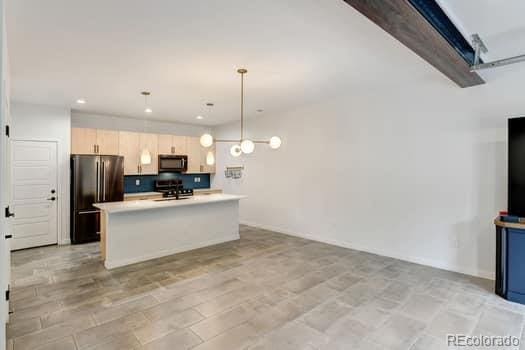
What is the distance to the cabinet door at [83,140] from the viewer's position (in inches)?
223

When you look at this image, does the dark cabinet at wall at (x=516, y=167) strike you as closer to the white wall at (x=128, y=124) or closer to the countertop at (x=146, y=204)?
the countertop at (x=146, y=204)

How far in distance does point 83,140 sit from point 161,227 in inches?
109

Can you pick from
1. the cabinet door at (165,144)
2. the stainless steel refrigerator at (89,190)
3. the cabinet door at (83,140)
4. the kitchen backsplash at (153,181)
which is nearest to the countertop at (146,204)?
the stainless steel refrigerator at (89,190)

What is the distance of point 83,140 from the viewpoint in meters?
5.76

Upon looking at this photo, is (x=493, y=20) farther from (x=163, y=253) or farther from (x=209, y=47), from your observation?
(x=163, y=253)

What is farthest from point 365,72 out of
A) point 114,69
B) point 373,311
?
point 114,69

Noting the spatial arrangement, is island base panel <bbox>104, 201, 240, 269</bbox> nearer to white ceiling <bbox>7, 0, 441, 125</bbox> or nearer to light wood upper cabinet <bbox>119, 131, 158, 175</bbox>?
white ceiling <bbox>7, 0, 441, 125</bbox>

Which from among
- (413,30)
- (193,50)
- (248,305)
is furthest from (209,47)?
(248,305)

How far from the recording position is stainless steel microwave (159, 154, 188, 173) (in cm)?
697

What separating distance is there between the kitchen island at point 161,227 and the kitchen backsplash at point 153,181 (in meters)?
2.14

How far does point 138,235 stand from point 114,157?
2263 mm
